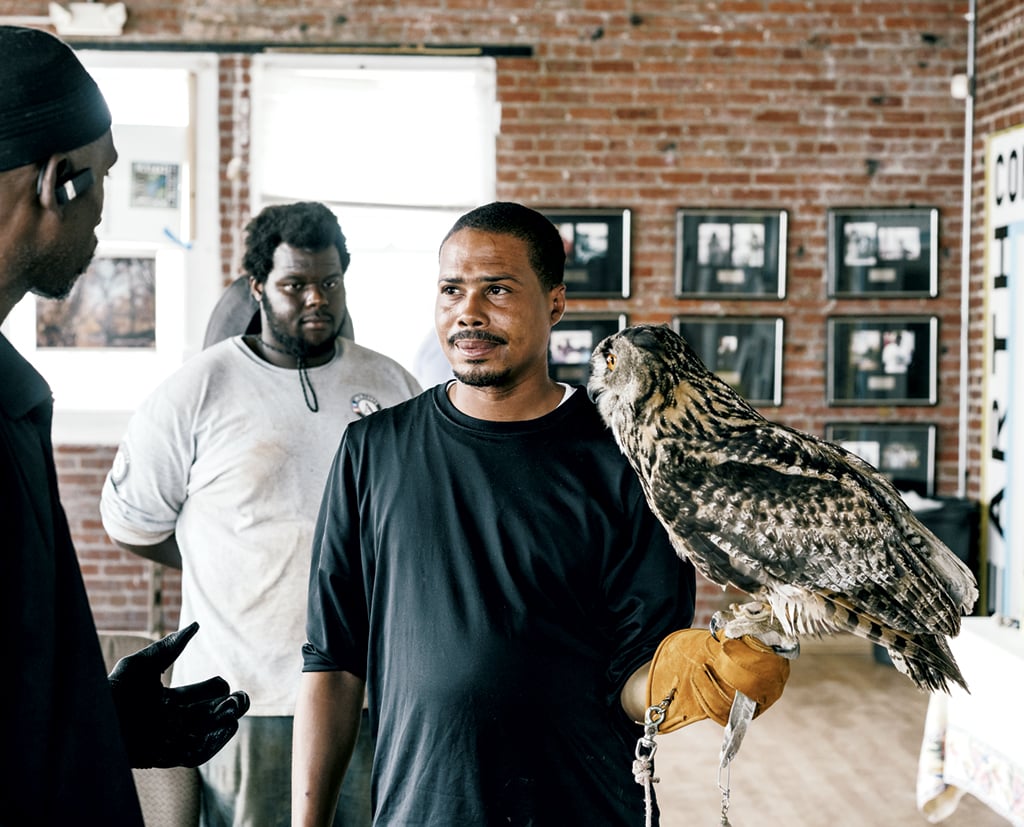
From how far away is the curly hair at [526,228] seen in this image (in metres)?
1.69

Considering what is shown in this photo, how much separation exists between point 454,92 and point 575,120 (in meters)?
0.63

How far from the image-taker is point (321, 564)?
1.71 metres

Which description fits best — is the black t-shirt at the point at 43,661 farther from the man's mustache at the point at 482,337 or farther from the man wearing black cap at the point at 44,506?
the man's mustache at the point at 482,337

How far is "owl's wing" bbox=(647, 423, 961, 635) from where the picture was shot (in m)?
1.56

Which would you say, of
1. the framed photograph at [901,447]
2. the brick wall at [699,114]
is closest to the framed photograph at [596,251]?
the brick wall at [699,114]

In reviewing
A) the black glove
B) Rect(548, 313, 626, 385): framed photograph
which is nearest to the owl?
the black glove

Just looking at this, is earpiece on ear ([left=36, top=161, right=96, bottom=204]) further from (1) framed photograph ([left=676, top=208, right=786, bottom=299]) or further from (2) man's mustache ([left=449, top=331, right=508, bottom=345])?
(1) framed photograph ([left=676, top=208, right=786, bottom=299])

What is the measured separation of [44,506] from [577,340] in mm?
4897

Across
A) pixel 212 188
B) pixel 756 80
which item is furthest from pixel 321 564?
pixel 756 80

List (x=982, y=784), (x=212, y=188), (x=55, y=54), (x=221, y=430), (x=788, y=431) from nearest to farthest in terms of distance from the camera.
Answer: (x=55, y=54)
(x=788, y=431)
(x=221, y=430)
(x=982, y=784)
(x=212, y=188)

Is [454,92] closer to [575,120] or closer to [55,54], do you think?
[575,120]

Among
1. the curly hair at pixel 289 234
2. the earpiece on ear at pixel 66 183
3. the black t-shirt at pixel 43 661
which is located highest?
the curly hair at pixel 289 234

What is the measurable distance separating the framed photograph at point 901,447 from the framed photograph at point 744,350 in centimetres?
40

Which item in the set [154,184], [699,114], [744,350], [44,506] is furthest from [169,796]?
[699,114]
